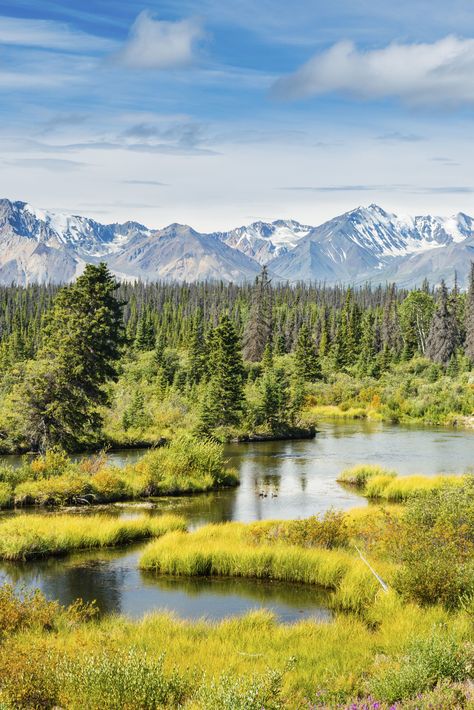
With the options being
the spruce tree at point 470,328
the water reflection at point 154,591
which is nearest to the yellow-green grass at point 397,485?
the water reflection at point 154,591

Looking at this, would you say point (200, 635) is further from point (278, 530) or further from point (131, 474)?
point (131, 474)

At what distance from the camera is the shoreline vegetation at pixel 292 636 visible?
1123 centimetres

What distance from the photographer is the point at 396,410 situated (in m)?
91.1

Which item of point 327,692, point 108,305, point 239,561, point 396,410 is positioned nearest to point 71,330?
point 108,305

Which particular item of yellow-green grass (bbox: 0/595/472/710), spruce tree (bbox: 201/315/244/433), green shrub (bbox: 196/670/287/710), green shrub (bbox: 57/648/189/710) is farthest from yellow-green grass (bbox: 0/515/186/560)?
spruce tree (bbox: 201/315/244/433)

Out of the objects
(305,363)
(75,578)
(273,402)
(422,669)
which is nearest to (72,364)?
(273,402)

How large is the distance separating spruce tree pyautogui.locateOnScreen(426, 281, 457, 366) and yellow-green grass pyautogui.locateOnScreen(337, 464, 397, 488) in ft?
246

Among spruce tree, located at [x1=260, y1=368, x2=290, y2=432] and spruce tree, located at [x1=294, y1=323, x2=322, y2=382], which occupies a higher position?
spruce tree, located at [x1=294, y1=323, x2=322, y2=382]

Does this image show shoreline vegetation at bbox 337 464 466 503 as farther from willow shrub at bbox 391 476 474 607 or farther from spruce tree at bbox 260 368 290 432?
spruce tree at bbox 260 368 290 432

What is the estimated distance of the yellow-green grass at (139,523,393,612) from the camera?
75.4 ft

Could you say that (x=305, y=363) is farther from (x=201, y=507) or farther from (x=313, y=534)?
(x=313, y=534)

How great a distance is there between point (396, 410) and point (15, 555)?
70.3 metres

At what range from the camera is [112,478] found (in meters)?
37.4

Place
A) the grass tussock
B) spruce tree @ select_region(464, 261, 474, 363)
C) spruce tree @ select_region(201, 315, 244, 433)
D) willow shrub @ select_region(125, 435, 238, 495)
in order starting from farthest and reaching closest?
spruce tree @ select_region(464, 261, 474, 363) → spruce tree @ select_region(201, 315, 244, 433) → willow shrub @ select_region(125, 435, 238, 495) → the grass tussock
